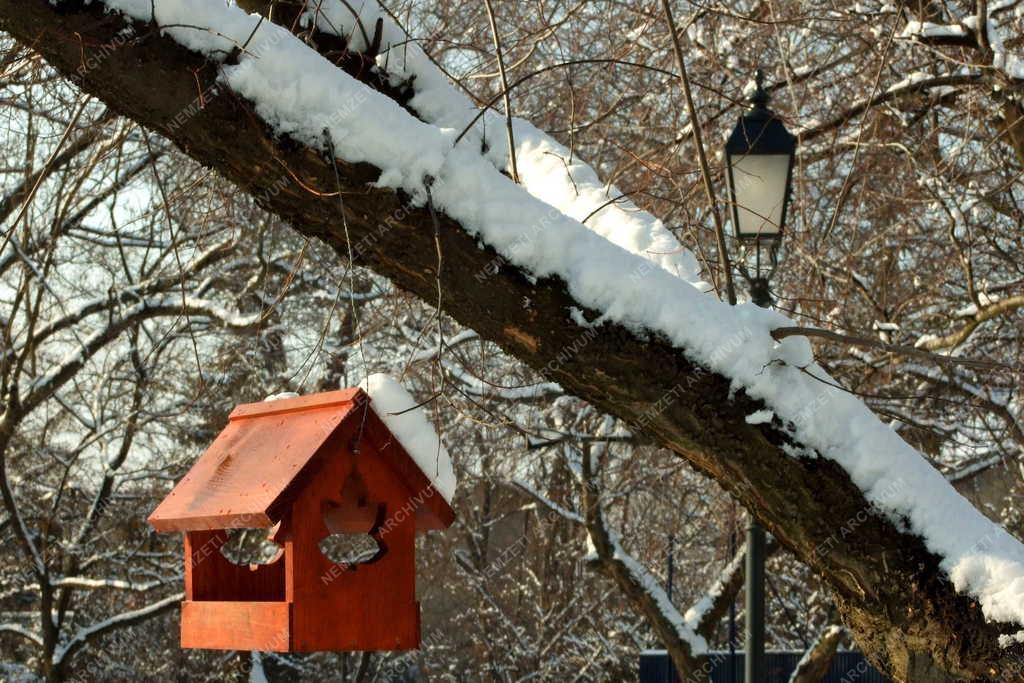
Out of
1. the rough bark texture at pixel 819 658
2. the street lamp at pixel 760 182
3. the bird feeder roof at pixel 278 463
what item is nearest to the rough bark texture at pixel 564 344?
the bird feeder roof at pixel 278 463

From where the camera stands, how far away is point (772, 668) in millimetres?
9672

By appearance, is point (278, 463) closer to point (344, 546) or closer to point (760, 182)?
point (760, 182)

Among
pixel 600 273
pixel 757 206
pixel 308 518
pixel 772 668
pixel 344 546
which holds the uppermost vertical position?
pixel 757 206

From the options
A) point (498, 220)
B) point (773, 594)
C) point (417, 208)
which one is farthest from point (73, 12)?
point (773, 594)

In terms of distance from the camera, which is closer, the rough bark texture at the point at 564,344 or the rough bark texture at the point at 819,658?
the rough bark texture at the point at 564,344

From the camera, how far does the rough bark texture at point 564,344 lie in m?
2.10

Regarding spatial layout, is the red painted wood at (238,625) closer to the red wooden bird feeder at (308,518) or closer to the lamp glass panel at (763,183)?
the red wooden bird feeder at (308,518)

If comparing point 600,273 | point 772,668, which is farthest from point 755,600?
point 772,668

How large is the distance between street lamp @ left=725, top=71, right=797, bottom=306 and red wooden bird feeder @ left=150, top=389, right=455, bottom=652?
6.45ft

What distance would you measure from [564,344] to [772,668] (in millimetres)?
8322

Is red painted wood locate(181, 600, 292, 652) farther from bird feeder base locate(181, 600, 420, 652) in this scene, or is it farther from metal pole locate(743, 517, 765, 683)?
metal pole locate(743, 517, 765, 683)

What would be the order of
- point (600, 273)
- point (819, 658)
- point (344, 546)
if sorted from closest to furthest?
point (600, 273), point (819, 658), point (344, 546)

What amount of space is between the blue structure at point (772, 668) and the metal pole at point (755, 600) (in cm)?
479

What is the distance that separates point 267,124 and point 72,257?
26.5ft
